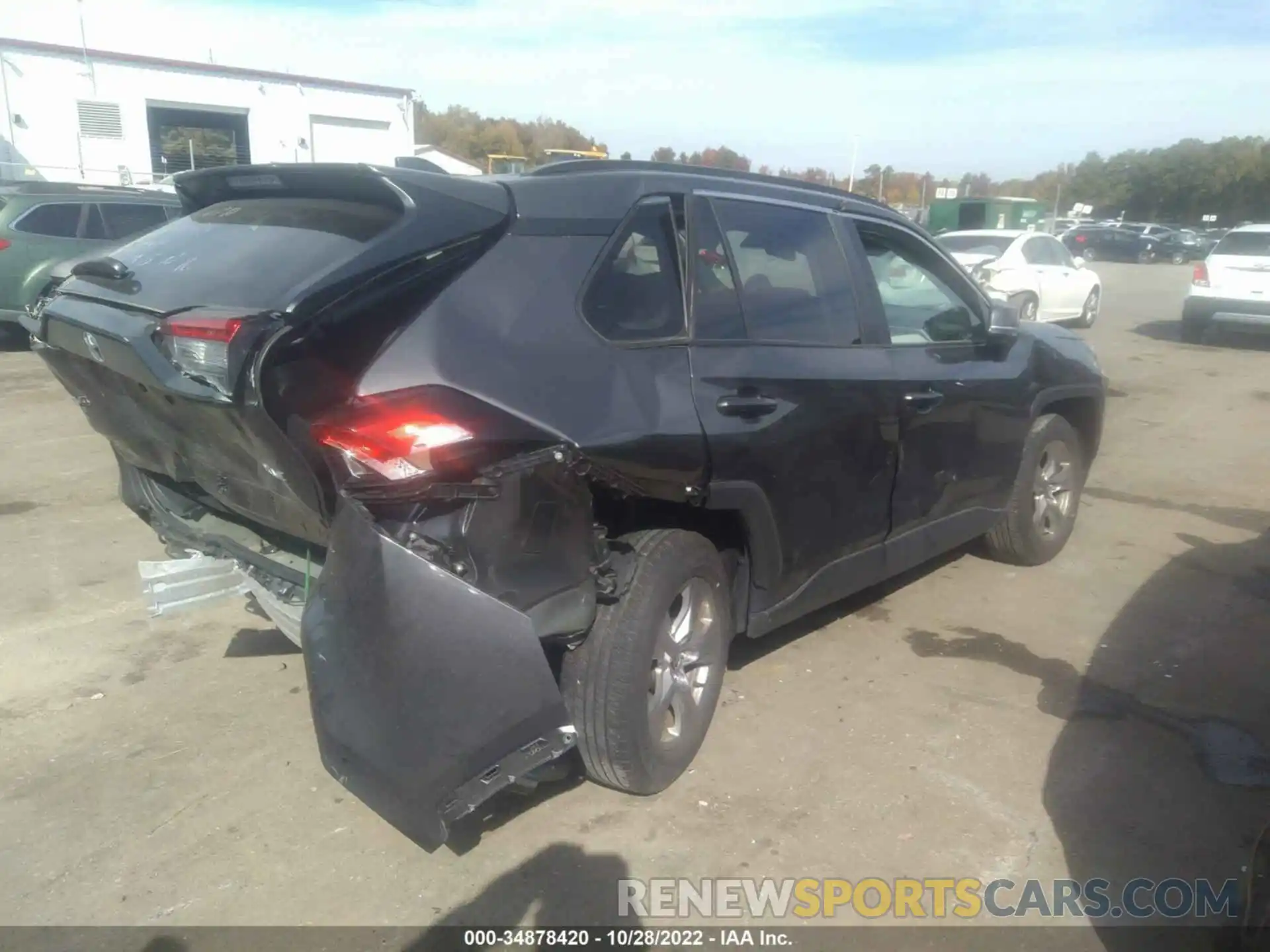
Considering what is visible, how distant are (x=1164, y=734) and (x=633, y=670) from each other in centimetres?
213

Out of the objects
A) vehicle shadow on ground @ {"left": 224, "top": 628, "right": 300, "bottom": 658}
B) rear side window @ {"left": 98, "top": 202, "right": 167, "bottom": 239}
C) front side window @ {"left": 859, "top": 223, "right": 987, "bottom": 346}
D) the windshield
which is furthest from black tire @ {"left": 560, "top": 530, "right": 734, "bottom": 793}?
the windshield

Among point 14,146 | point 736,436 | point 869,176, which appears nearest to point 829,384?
point 736,436

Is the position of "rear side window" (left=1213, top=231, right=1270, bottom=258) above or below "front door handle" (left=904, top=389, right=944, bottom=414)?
above

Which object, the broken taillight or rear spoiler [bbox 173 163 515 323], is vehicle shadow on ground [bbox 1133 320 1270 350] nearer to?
rear spoiler [bbox 173 163 515 323]

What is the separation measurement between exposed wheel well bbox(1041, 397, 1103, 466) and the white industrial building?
829 inches

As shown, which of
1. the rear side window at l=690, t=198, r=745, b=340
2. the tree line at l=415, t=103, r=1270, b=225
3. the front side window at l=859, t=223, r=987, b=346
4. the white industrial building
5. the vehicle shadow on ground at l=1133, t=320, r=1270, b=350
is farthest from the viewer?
Answer: the tree line at l=415, t=103, r=1270, b=225

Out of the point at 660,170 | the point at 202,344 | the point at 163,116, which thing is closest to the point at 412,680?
the point at 202,344

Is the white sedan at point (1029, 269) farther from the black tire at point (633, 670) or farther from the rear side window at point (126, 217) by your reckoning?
the black tire at point (633, 670)

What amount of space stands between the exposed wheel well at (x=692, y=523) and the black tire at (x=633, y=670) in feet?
0.16

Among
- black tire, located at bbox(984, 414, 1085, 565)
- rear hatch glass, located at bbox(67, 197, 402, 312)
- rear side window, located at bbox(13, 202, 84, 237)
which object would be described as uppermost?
rear hatch glass, located at bbox(67, 197, 402, 312)

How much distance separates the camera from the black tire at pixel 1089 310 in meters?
16.6

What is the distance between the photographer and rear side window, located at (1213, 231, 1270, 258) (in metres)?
14.5

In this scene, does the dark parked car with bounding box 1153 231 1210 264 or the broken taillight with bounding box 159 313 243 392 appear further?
the dark parked car with bounding box 1153 231 1210 264

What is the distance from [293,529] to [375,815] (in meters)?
0.97
